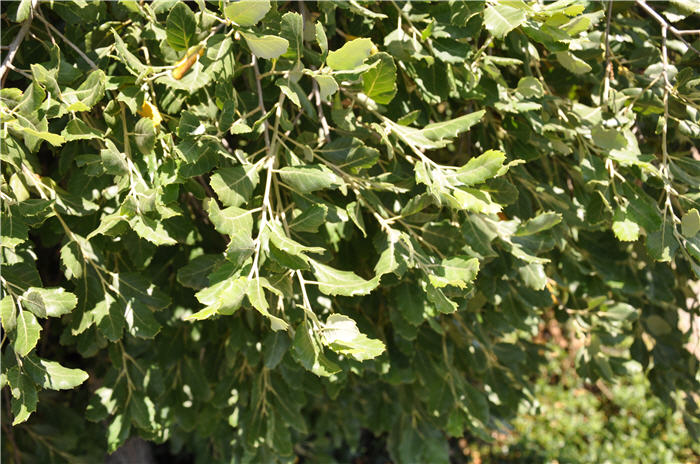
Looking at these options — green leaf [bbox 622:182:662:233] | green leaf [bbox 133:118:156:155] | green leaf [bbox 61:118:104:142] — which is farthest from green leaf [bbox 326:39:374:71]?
green leaf [bbox 622:182:662:233]

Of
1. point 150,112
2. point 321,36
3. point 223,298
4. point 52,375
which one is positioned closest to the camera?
point 223,298

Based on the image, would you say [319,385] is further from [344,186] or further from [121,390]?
[344,186]

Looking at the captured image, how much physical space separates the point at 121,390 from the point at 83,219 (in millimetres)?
513

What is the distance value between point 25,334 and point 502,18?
113cm

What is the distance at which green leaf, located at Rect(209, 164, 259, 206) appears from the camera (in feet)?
3.83

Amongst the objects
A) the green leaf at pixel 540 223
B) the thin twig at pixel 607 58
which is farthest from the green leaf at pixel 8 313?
the thin twig at pixel 607 58

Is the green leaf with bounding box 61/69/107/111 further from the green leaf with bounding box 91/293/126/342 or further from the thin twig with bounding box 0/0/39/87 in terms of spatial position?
the green leaf with bounding box 91/293/126/342

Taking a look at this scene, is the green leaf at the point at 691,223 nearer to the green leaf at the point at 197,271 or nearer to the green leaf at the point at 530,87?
the green leaf at the point at 530,87

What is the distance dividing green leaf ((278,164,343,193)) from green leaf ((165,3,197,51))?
1.04ft

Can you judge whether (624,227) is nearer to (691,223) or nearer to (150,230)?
(691,223)

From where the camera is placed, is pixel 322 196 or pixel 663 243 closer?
pixel 663 243

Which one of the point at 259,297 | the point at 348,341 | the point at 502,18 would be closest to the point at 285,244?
the point at 259,297

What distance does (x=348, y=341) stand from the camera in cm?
110

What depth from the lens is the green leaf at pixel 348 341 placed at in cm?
106
